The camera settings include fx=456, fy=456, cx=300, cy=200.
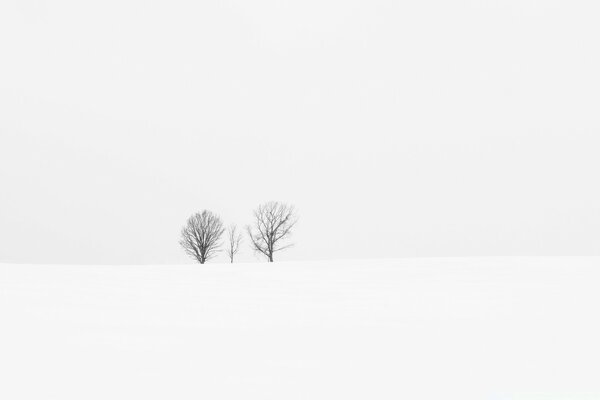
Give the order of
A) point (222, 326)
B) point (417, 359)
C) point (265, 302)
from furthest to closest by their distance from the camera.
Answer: point (265, 302), point (222, 326), point (417, 359)

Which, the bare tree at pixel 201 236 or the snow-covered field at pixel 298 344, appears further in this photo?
the bare tree at pixel 201 236

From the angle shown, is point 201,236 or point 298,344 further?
point 201,236

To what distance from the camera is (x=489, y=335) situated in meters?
7.42

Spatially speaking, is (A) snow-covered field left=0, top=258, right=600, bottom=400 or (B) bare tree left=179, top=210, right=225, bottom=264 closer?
(A) snow-covered field left=0, top=258, right=600, bottom=400

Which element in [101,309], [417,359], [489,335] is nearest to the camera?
[417,359]

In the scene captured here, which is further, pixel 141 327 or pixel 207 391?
pixel 141 327

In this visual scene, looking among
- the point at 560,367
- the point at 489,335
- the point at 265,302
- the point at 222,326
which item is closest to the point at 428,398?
the point at 560,367

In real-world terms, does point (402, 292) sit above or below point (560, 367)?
above

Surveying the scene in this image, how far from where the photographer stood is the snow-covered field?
4.89 meters

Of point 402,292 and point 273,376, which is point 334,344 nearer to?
point 273,376

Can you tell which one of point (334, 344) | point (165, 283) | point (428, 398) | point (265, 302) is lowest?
point (428, 398)

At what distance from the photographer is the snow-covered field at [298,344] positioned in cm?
489

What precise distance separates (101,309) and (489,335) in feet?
25.1

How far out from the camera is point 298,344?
22.5 feet
